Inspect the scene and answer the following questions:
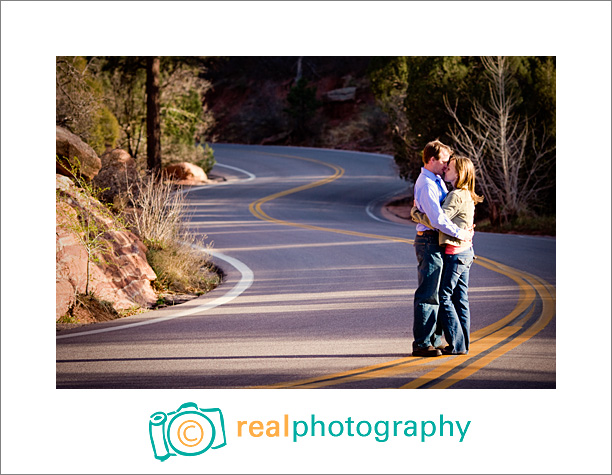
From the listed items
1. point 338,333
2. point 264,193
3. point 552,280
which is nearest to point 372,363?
point 338,333

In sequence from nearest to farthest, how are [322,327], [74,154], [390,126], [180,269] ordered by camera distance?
[322,327] < [180,269] < [74,154] < [390,126]

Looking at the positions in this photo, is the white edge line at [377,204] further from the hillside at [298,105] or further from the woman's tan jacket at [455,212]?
the woman's tan jacket at [455,212]

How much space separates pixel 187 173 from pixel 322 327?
20.4 metres

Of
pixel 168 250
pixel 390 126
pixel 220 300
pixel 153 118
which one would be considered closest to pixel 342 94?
pixel 390 126

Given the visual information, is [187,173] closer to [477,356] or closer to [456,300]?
[456,300]

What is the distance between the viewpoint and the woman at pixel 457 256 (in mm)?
6469

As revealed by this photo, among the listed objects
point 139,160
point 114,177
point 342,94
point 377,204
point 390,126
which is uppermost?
point 342,94

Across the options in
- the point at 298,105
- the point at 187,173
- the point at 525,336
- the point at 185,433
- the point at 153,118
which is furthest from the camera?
the point at 298,105

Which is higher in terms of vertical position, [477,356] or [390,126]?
[390,126]

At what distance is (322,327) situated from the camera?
8094 mm

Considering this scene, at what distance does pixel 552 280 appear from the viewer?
35.2 feet

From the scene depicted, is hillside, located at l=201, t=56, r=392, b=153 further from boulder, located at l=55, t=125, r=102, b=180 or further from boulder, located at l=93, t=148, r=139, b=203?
boulder, located at l=55, t=125, r=102, b=180
